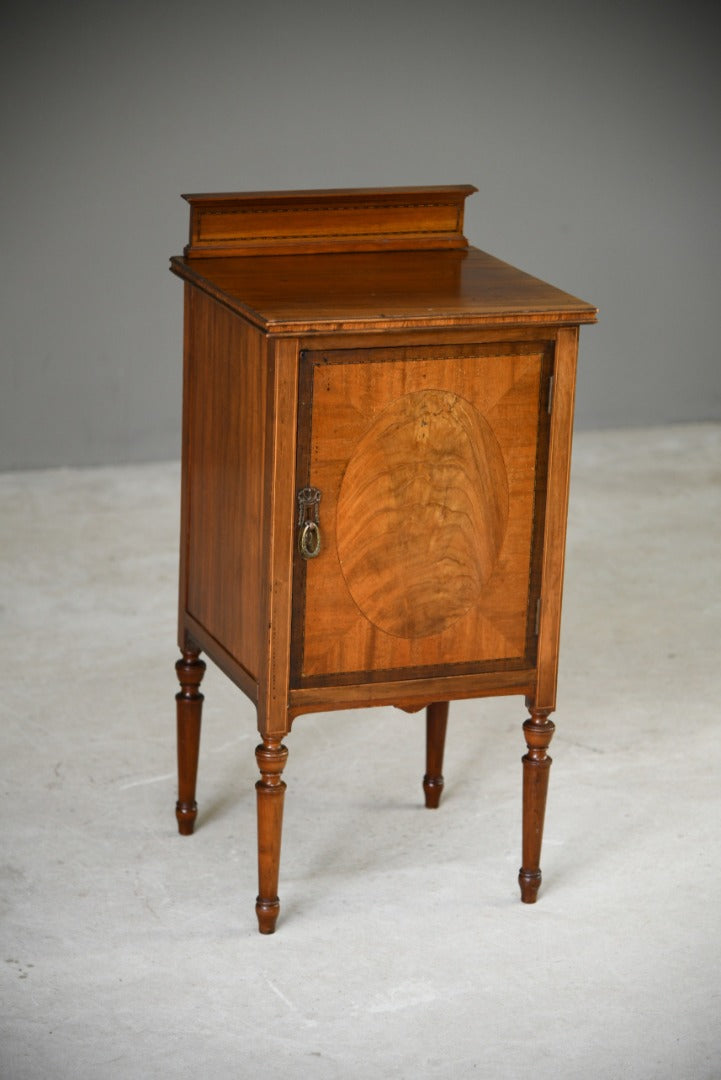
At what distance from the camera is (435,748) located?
3789mm

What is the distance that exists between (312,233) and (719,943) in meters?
1.50

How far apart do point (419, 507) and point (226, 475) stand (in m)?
0.38

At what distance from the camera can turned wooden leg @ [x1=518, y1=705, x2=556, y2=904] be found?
3.35 metres

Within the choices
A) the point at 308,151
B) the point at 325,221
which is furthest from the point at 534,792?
the point at 308,151

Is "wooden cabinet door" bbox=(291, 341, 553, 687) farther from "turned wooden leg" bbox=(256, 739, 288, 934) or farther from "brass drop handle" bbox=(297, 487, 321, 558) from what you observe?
"turned wooden leg" bbox=(256, 739, 288, 934)

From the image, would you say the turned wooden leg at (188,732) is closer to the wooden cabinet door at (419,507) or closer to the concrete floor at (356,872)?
the concrete floor at (356,872)

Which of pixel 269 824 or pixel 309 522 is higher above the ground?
pixel 309 522

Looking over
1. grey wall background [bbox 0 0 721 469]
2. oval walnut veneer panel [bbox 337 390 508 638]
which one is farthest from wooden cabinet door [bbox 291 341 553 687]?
grey wall background [bbox 0 0 721 469]

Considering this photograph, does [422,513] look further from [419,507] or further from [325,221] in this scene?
[325,221]

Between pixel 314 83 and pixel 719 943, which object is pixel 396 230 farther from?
pixel 314 83

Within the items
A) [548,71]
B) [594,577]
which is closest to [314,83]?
[548,71]

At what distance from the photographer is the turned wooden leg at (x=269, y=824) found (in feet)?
10.5

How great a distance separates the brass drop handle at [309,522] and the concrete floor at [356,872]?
730 millimetres

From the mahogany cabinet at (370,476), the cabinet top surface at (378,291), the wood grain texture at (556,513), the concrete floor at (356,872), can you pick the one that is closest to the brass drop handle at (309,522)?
the mahogany cabinet at (370,476)
